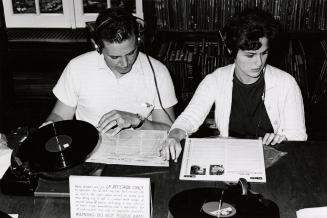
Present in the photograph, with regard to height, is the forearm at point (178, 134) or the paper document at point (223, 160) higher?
the forearm at point (178, 134)

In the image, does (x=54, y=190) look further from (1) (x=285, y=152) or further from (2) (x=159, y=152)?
(1) (x=285, y=152)

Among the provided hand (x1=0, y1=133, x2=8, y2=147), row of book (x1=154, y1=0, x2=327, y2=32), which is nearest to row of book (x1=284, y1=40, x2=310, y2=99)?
row of book (x1=154, y1=0, x2=327, y2=32)

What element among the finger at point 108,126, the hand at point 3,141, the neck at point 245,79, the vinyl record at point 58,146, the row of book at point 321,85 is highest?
the neck at point 245,79

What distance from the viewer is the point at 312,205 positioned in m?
1.35

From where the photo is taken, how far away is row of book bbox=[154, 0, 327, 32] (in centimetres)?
268

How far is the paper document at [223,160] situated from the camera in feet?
4.86

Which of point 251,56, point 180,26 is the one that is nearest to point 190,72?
point 180,26

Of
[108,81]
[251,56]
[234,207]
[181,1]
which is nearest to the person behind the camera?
[234,207]

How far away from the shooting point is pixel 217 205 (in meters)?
1.25

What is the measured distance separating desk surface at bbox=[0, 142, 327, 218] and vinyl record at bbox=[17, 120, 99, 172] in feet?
0.40

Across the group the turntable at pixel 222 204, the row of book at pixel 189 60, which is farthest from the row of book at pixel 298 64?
the turntable at pixel 222 204

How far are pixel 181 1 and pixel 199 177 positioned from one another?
1516mm

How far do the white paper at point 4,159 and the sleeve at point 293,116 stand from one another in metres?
1.12

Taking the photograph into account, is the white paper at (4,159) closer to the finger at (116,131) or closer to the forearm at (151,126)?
the finger at (116,131)
